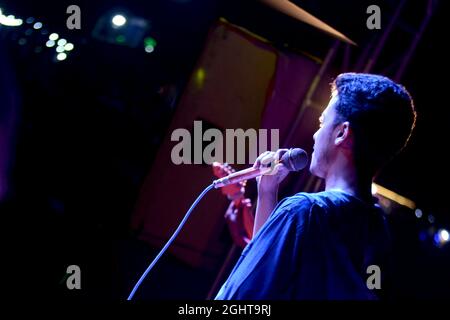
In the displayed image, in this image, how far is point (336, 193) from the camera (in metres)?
1.28

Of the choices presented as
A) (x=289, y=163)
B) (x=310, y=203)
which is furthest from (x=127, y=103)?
(x=310, y=203)

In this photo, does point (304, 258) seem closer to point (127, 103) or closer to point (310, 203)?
point (310, 203)

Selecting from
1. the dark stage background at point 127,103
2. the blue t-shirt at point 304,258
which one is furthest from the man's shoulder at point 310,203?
the dark stage background at point 127,103

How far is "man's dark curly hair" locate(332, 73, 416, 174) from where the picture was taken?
1.38 meters

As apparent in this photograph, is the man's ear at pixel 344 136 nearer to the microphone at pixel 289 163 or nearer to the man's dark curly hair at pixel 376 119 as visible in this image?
the man's dark curly hair at pixel 376 119

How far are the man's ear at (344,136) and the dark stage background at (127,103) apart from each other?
7.32ft

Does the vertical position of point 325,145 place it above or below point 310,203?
above

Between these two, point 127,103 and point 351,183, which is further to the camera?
point 127,103

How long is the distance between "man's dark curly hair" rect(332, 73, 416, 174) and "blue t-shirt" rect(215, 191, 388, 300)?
0.97 ft

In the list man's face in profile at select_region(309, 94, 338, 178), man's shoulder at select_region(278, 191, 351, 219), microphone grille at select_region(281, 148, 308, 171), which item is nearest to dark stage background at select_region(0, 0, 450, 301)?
man's face in profile at select_region(309, 94, 338, 178)

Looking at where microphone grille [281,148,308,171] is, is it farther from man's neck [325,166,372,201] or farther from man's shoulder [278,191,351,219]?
man's shoulder [278,191,351,219]

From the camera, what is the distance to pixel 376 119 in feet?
4.51

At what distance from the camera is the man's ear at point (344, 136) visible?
1.39 metres

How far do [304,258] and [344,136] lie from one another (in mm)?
525
